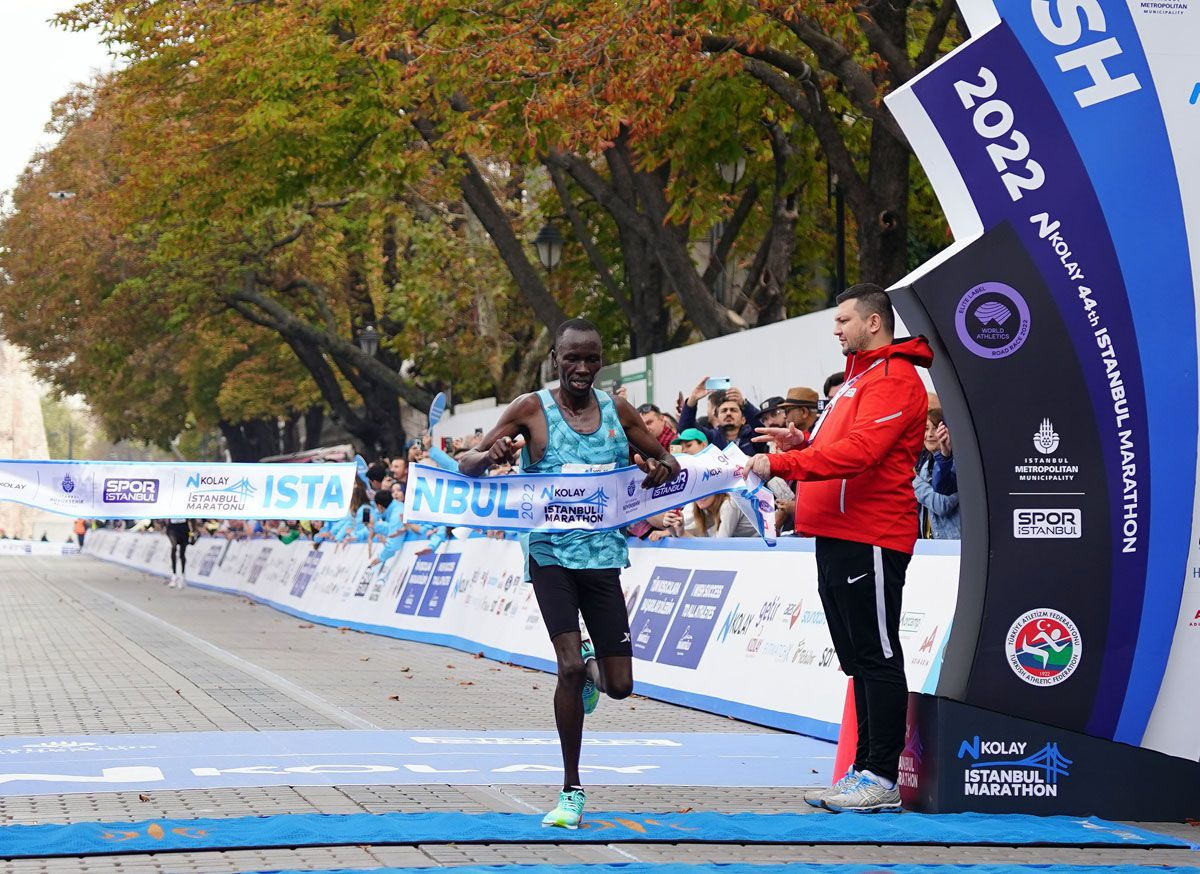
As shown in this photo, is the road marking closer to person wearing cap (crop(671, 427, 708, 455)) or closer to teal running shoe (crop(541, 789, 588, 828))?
person wearing cap (crop(671, 427, 708, 455))

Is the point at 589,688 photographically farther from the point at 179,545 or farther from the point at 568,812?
the point at 179,545

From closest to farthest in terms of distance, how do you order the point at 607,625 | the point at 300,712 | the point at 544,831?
the point at 544,831 → the point at 607,625 → the point at 300,712

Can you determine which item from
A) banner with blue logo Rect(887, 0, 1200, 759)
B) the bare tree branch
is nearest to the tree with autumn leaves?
the bare tree branch

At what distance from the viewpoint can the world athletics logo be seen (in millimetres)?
7797

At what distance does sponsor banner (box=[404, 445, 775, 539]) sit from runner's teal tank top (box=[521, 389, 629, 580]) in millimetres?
41

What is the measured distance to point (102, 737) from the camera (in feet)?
34.6

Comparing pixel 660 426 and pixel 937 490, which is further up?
pixel 660 426

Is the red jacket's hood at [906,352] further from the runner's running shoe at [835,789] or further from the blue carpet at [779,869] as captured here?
the blue carpet at [779,869]

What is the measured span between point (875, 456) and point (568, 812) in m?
1.96

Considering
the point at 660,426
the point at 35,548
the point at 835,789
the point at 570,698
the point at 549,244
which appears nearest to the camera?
the point at 570,698

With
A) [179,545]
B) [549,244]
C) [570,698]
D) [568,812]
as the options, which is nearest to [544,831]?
[568,812]

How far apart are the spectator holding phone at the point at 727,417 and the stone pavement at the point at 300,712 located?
2.02 metres

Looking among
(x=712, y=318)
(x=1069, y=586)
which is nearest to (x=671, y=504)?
(x=1069, y=586)

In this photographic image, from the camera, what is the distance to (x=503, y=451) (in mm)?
7531
